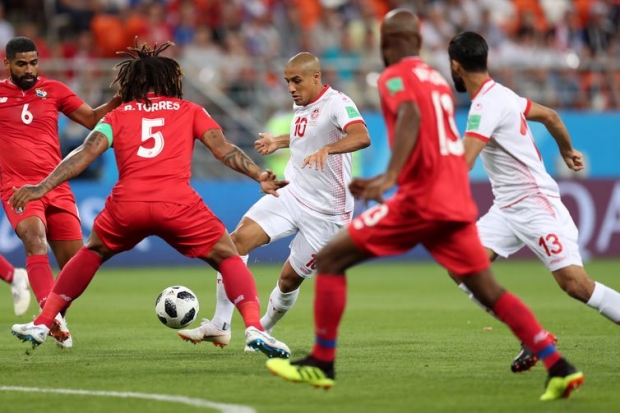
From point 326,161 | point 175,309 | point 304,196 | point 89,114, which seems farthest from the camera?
point 89,114

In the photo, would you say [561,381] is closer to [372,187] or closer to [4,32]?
[372,187]

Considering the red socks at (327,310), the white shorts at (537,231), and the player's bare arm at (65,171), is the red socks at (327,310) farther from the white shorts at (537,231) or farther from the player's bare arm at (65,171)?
the player's bare arm at (65,171)

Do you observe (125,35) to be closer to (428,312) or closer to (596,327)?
(428,312)

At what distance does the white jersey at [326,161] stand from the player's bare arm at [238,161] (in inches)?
61.2

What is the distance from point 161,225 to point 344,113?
2.20 meters

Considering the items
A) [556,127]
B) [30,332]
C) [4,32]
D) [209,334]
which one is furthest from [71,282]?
[4,32]


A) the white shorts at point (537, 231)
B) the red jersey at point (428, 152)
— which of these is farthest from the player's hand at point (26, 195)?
the white shorts at point (537, 231)

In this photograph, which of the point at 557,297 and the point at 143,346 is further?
the point at 557,297

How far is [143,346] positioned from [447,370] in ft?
9.72

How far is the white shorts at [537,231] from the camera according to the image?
8.74m

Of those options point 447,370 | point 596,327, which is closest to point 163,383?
point 447,370

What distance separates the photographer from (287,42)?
22.8m

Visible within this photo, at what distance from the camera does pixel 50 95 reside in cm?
1091

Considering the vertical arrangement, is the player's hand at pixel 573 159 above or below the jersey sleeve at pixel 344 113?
below
